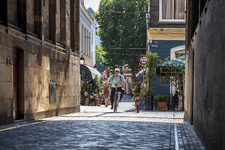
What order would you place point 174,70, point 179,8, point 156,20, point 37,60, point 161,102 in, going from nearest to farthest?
1. point 37,60
2. point 161,102
3. point 174,70
4. point 179,8
5. point 156,20

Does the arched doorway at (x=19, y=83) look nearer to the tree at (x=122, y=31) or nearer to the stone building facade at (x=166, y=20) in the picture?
the stone building facade at (x=166, y=20)

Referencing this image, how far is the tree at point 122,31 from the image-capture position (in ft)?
141

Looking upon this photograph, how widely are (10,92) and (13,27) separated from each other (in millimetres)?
1927

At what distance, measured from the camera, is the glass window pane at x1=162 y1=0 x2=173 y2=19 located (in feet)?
75.6

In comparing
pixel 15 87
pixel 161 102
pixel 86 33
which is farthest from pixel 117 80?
pixel 86 33

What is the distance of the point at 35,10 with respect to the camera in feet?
38.2

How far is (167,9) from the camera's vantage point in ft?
75.6

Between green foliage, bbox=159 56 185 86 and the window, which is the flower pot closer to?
green foliage, bbox=159 56 185 86

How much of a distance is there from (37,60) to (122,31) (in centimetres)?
3283

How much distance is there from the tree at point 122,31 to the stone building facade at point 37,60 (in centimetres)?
2685

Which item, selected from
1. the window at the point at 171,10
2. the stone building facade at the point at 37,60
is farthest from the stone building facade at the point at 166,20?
the stone building facade at the point at 37,60

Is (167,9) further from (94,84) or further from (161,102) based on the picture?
(94,84)

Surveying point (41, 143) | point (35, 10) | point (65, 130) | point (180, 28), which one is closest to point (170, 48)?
point (180, 28)

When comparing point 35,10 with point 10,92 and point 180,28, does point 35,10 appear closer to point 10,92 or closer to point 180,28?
point 10,92
